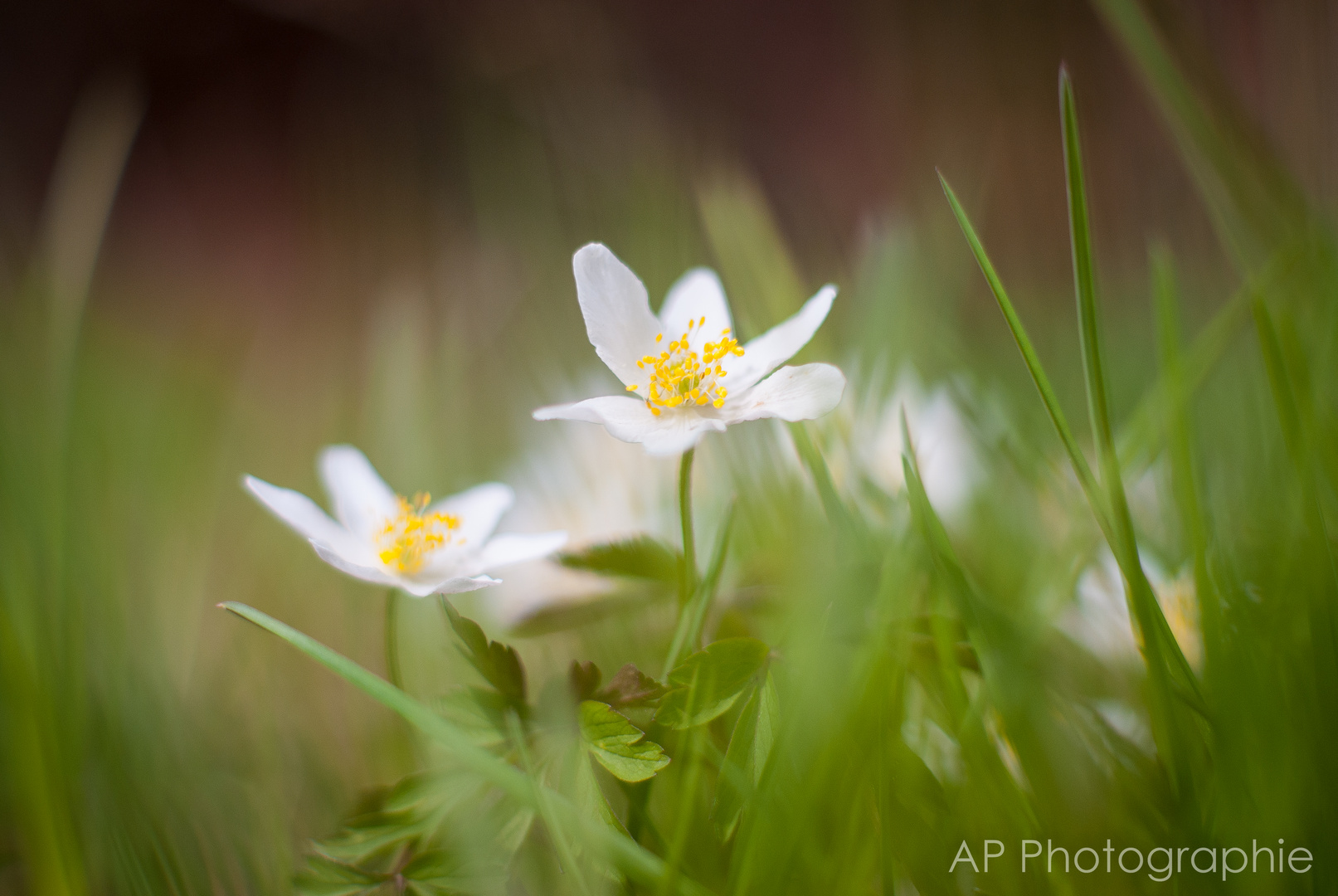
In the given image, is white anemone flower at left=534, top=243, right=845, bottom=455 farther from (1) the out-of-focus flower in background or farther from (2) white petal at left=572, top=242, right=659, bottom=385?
(1) the out-of-focus flower in background

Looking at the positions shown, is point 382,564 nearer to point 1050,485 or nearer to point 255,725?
point 255,725

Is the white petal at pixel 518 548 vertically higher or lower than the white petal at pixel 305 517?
lower

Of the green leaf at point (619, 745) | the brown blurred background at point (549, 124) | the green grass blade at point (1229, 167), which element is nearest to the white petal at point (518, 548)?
the green leaf at point (619, 745)

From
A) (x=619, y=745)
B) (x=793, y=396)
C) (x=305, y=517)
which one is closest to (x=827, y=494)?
(x=793, y=396)

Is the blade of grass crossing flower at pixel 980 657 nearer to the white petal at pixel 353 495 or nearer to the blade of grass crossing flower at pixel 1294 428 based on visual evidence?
the blade of grass crossing flower at pixel 1294 428

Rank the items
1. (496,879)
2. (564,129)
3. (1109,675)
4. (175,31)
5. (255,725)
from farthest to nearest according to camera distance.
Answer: (175,31) → (564,129) → (255,725) → (1109,675) → (496,879)

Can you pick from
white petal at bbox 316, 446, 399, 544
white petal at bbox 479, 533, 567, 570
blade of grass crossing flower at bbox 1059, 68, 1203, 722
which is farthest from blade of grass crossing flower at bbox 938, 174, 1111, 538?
white petal at bbox 316, 446, 399, 544

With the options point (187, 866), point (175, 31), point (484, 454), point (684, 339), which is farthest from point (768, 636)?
point (175, 31)
